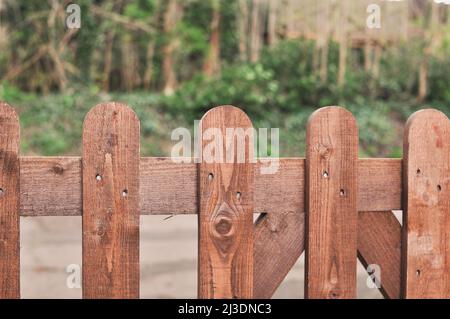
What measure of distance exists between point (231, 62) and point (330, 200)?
1431cm

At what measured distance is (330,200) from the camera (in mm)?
1750

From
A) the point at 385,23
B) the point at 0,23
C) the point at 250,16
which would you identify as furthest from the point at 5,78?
the point at 385,23

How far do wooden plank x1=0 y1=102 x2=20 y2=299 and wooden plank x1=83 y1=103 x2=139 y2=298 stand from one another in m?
0.18

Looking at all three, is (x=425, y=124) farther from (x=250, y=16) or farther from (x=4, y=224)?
(x=250, y=16)

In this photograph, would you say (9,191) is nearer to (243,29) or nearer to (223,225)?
(223,225)

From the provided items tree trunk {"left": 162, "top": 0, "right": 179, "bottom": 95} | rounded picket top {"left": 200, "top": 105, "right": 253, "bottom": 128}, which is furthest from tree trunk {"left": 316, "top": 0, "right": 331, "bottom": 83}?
rounded picket top {"left": 200, "top": 105, "right": 253, "bottom": 128}

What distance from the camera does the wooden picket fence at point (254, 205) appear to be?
1608mm

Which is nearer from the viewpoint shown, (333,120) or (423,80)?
(333,120)

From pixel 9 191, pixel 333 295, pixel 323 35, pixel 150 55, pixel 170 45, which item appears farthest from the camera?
pixel 150 55

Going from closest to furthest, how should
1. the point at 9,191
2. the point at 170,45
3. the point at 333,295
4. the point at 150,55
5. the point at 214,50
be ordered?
the point at 9,191
the point at 333,295
the point at 170,45
the point at 214,50
the point at 150,55

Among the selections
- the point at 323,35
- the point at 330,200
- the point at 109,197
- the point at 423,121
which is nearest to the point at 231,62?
the point at 323,35

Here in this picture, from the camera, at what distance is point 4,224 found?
1.58m

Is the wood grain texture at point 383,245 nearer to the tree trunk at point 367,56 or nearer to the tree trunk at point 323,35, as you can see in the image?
the tree trunk at point 323,35
